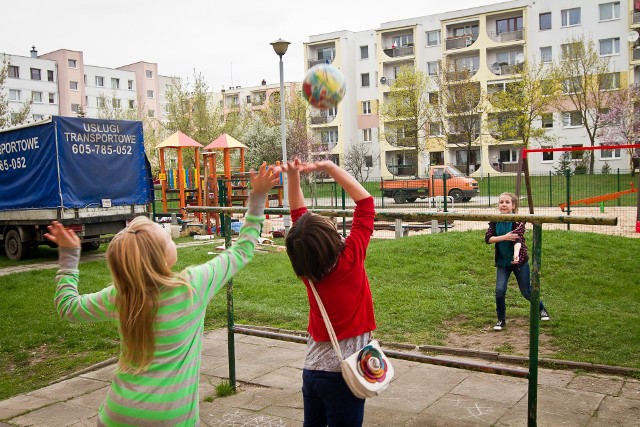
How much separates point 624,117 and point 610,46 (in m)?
9.66

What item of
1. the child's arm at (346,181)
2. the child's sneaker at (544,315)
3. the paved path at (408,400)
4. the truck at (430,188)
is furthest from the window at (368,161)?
the child's arm at (346,181)

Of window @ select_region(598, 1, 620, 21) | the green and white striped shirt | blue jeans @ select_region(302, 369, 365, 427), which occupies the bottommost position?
blue jeans @ select_region(302, 369, 365, 427)

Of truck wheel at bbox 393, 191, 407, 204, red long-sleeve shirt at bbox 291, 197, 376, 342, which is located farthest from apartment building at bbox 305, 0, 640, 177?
red long-sleeve shirt at bbox 291, 197, 376, 342

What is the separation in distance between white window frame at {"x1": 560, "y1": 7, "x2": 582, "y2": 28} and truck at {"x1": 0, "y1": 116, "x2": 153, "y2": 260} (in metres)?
43.6

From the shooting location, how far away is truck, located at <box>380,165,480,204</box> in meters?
29.4

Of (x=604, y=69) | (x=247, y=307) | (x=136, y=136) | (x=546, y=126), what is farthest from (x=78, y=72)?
(x=247, y=307)

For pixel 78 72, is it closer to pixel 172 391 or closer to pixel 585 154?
pixel 585 154

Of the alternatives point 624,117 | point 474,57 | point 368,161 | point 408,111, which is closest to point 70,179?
point 408,111

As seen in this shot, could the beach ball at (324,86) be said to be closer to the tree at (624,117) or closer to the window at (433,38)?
the tree at (624,117)

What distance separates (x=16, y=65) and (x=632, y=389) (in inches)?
3000

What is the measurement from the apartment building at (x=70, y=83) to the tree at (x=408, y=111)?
29.0 meters

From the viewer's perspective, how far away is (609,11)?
48656 millimetres

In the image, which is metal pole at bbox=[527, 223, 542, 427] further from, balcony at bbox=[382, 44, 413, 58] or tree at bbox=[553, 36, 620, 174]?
balcony at bbox=[382, 44, 413, 58]

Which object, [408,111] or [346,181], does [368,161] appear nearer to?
[408,111]
